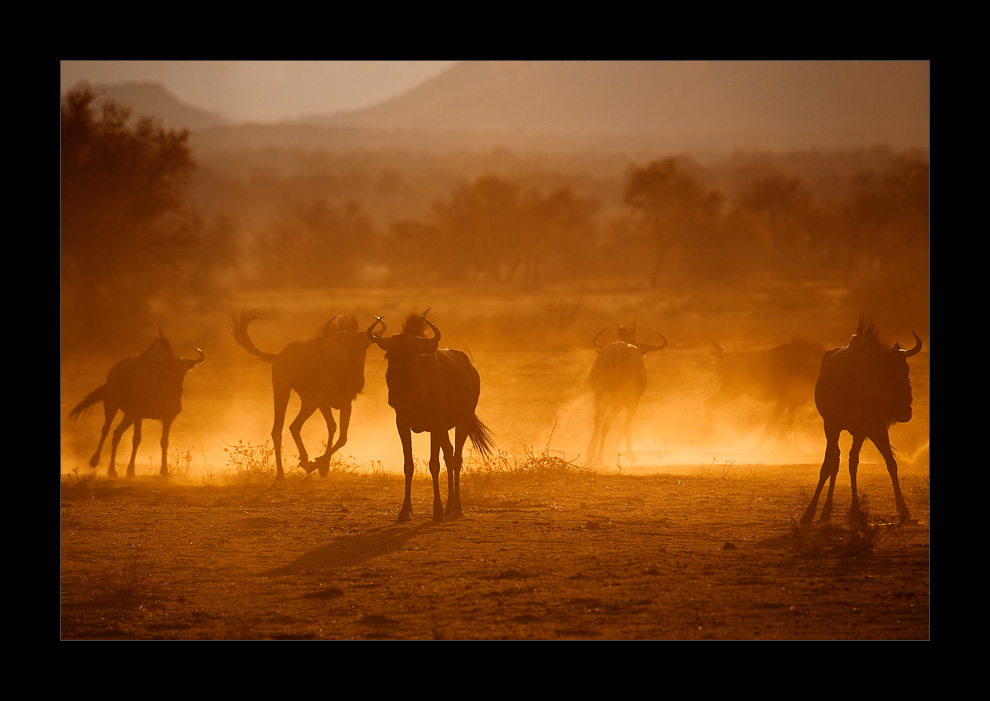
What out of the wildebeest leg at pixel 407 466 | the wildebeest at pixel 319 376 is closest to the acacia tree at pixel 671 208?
the wildebeest at pixel 319 376

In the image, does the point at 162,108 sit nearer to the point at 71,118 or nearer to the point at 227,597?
the point at 71,118

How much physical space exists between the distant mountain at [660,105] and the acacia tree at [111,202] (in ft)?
303

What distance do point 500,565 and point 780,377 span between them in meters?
9.32

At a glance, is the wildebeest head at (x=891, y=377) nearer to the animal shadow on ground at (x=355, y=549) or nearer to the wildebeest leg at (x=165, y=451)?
the animal shadow on ground at (x=355, y=549)

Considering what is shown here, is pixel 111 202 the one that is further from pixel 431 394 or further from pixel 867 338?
pixel 867 338

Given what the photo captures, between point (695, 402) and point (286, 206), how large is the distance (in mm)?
75143

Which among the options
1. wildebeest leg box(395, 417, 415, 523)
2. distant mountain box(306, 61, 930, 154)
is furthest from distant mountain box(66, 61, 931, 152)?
wildebeest leg box(395, 417, 415, 523)

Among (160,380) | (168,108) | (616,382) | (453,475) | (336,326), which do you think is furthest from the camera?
(168,108)

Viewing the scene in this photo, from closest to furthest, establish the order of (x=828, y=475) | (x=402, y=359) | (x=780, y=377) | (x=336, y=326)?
(x=402, y=359) < (x=828, y=475) < (x=336, y=326) < (x=780, y=377)

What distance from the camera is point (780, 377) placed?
54.9ft

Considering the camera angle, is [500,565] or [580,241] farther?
[580,241]

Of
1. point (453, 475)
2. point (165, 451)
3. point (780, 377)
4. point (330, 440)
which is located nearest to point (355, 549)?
point (453, 475)

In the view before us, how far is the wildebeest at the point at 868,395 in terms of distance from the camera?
9547mm

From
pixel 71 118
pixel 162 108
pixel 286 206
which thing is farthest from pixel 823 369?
pixel 162 108
